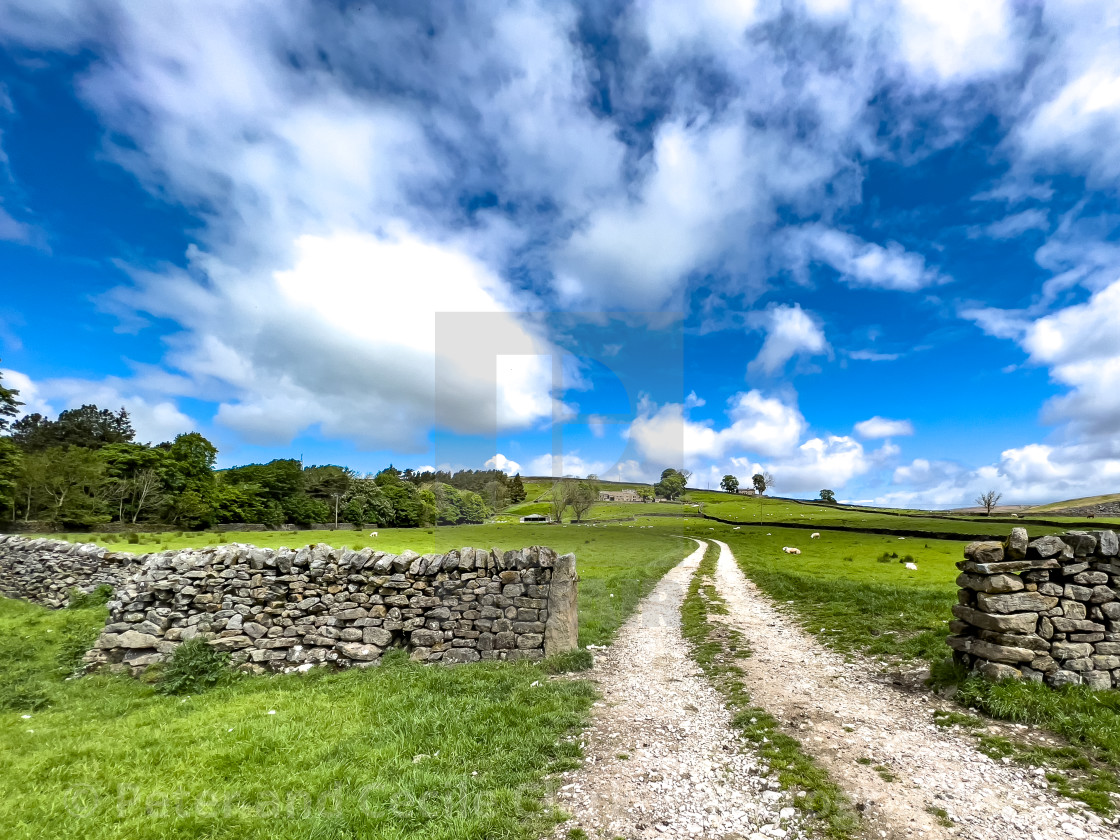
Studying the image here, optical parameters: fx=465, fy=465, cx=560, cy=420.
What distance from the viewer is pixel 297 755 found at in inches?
246

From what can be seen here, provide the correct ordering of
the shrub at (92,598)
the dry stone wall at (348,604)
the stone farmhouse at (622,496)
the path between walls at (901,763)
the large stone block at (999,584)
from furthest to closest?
1. the stone farmhouse at (622,496)
2. the shrub at (92,598)
3. the dry stone wall at (348,604)
4. the large stone block at (999,584)
5. the path between walls at (901,763)

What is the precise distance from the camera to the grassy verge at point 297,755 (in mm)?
4801

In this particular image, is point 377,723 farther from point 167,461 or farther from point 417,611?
point 167,461

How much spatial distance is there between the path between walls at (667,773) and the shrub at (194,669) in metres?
8.13

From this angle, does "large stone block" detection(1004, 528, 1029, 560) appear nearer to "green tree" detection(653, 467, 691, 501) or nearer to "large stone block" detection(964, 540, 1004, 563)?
"large stone block" detection(964, 540, 1004, 563)

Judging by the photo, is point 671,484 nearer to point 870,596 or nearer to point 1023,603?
point 870,596

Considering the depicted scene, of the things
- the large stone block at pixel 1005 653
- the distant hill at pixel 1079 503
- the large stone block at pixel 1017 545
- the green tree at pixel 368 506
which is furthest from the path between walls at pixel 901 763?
the distant hill at pixel 1079 503

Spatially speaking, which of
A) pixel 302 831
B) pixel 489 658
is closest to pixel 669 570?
pixel 489 658

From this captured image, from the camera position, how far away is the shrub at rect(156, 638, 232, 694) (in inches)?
381

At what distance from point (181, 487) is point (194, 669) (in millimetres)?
66002

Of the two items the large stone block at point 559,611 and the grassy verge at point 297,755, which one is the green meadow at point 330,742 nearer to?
the grassy verge at point 297,755

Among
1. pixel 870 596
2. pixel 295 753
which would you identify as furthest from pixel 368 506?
pixel 295 753

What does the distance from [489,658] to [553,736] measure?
447 cm

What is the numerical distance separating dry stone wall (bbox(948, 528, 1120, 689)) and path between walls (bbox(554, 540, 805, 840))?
4.77 m
